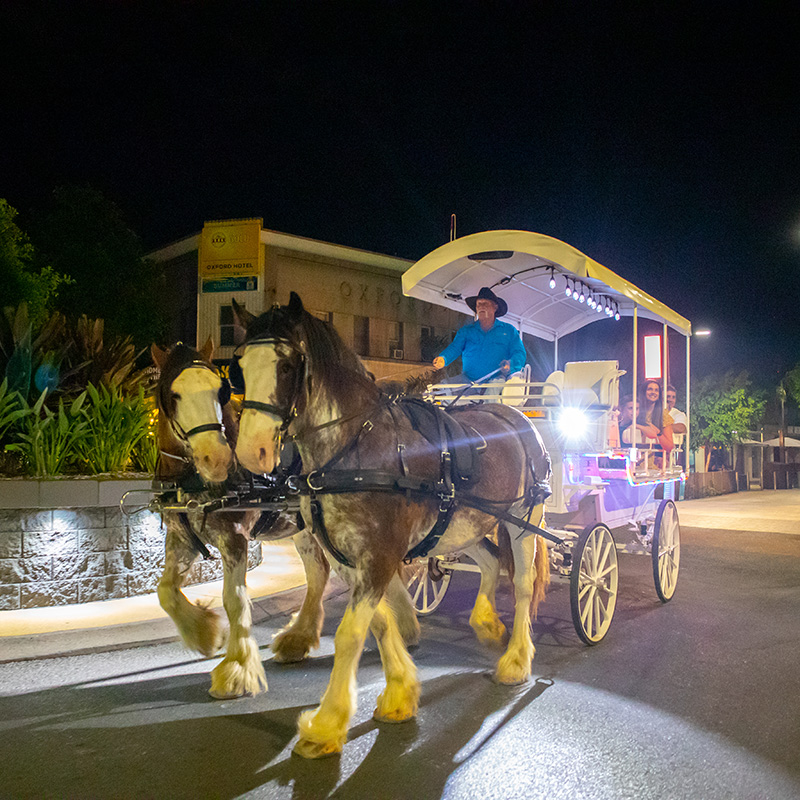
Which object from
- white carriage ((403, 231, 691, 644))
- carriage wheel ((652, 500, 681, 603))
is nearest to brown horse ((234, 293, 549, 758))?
white carriage ((403, 231, 691, 644))

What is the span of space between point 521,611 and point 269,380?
2.62m

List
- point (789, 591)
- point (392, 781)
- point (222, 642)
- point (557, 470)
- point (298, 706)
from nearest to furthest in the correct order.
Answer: point (392, 781) → point (298, 706) → point (222, 642) → point (557, 470) → point (789, 591)

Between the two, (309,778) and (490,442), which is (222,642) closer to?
(309,778)

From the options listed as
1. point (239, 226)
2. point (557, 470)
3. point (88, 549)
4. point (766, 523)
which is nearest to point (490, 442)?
point (557, 470)

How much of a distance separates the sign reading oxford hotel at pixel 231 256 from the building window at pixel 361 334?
4305 mm

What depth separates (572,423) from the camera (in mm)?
6773

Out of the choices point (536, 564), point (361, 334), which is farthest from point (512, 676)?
point (361, 334)

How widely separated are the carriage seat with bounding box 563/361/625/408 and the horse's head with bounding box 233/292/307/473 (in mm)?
4071

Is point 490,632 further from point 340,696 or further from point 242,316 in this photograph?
point 242,316

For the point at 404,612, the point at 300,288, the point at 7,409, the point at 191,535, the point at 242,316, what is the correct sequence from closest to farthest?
the point at 242,316 → the point at 191,535 → the point at 404,612 → the point at 7,409 → the point at 300,288

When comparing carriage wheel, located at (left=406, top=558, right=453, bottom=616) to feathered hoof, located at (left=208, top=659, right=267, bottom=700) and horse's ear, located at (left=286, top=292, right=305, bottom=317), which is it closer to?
feathered hoof, located at (left=208, top=659, right=267, bottom=700)

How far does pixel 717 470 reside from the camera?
27750 mm

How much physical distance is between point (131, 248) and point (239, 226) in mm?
4342

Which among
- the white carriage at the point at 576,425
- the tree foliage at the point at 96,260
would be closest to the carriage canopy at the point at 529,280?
the white carriage at the point at 576,425
